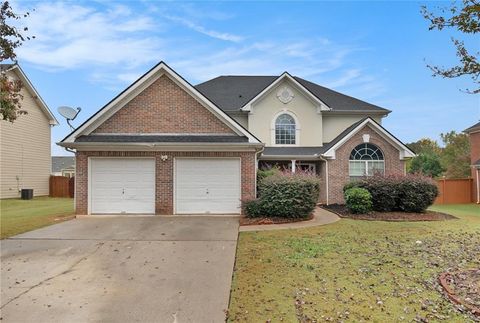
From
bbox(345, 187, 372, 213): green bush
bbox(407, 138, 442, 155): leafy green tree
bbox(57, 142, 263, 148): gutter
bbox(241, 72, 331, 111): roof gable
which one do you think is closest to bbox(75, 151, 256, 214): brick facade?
bbox(57, 142, 263, 148): gutter

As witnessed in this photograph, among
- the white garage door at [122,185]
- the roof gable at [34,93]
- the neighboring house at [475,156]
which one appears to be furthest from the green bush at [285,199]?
the roof gable at [34,93]

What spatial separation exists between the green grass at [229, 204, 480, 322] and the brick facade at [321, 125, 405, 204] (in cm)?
842

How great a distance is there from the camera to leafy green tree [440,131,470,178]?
121ft

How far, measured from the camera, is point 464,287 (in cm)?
608

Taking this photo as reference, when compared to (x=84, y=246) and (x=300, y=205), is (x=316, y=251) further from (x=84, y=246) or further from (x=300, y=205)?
(x=84, y=246)

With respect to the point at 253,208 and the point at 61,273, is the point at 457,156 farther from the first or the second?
the point at 61,273

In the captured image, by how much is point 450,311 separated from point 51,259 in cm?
757

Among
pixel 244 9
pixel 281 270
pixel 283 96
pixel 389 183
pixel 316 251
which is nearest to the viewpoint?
pixel 281 270

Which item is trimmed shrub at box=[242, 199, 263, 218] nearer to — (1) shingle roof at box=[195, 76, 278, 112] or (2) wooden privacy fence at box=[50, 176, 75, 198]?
(1) shingle roof at box=[195, 76, 278, 112]

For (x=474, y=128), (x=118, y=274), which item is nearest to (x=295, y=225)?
(x=118, y=274)

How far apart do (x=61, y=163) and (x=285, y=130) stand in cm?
4132

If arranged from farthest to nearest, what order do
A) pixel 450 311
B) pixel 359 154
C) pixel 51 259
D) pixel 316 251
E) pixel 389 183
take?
pixel 359 154
pixel 389 183
pixel 316 251
pixel 51 259
pixel 450 311

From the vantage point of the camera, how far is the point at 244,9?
489 inches

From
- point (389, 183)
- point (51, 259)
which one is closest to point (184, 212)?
point (51, 259)
